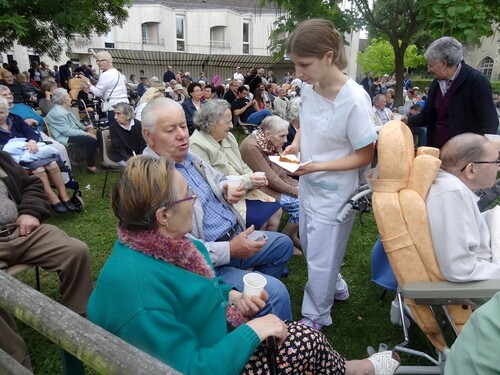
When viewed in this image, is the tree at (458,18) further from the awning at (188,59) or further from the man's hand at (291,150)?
the awning at (188,59)

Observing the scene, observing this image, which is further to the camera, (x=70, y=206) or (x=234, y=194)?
(x=70, y=206)

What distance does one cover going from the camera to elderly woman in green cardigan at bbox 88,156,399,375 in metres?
1.28

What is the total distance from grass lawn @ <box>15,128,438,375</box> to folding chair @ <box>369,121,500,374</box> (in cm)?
78

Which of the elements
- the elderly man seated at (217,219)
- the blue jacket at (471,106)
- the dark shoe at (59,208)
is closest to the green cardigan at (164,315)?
the elderly man seated at (217,219)

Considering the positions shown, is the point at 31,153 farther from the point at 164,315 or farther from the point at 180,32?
the point at 180,32

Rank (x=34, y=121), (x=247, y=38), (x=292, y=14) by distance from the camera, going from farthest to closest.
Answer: (x=247, y=38) → (x=34, y=121) → (x=292, y=14)

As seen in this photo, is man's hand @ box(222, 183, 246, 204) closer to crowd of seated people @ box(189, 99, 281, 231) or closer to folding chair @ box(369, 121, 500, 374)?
crowd of seated people @ box(189, 99, 281, 231)

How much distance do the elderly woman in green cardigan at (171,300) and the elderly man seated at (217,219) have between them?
0.45 m

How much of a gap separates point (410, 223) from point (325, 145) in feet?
2.21

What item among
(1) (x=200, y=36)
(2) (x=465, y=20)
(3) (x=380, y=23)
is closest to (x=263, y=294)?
(2) (x=465, y=20)

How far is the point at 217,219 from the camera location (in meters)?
2.43

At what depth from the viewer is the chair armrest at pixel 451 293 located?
173 centimetres

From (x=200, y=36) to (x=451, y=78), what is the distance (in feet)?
115

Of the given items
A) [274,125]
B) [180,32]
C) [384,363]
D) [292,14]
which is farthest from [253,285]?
[180,32]
